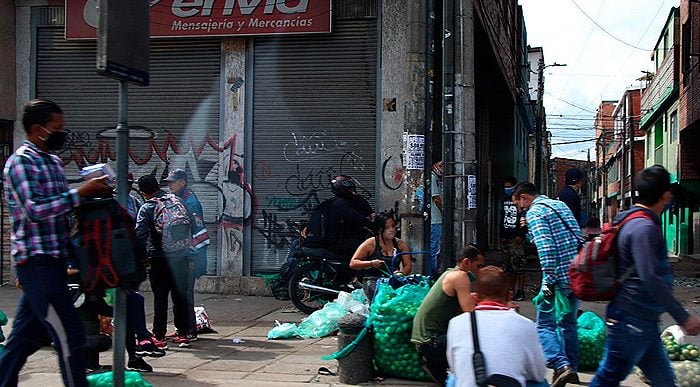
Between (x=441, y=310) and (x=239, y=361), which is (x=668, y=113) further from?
(x=441, y=310)

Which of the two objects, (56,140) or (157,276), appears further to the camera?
(157,276)

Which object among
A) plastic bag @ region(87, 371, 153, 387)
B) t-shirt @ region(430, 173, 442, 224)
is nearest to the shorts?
t-shirt @ region(430, 173, 442, 224)

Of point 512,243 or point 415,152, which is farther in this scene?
point 512,243

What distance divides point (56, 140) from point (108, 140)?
897 cm

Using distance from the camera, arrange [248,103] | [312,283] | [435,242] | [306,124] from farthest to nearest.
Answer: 1. [248,103]
2. [306,124]
3. [435,242]
4. [312,283]

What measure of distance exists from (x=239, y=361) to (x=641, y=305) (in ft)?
14.1

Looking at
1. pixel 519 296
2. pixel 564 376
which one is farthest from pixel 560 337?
pixel 519 296

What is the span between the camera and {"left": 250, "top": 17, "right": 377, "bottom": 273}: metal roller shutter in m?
12.6

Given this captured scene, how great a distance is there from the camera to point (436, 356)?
6.12 metres

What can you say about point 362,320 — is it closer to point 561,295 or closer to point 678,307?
point 561,295

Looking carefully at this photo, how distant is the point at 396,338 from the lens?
22.2 ft

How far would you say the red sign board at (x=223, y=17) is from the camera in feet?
41.5

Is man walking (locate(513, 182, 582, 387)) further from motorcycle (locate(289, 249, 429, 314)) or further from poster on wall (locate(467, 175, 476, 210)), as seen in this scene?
poster on wall (locate(467, 175, 476, 210))

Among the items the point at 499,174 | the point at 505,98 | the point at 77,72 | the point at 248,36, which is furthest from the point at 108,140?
the point at 499,174
